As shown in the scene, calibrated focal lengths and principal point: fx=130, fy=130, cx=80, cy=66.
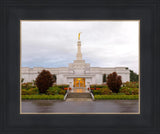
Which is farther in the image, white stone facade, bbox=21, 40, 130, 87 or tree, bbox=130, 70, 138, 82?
tree, bbox=130, 70, 138, 82

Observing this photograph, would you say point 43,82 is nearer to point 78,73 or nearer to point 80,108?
point 80,108

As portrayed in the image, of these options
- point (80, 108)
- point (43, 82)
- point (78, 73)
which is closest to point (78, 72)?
point (78, 73)

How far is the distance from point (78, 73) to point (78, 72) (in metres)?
0.23

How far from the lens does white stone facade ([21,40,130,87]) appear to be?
1000 inches

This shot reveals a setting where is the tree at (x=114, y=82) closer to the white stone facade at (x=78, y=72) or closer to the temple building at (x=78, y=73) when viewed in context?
the temple building at (x=78, y=73)

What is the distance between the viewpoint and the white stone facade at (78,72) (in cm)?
2541

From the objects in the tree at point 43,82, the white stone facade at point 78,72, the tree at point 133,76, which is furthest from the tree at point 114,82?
the tree at point 133,76

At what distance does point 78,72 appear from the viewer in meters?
26.8

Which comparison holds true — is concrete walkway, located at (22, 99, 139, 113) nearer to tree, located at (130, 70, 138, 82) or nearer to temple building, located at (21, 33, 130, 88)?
temple building, located at (21, 33, 130, 88)

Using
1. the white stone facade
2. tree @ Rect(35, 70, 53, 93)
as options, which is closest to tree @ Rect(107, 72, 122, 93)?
tree @ Rect(35, 70, 53, 93)

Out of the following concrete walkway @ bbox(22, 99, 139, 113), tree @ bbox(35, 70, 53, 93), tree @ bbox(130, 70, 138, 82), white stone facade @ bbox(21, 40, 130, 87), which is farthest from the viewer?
tree @ bbox(130, 70, 138, 82)

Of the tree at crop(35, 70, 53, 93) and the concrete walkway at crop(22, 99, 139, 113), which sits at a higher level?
the tree at crop(35, 70, 53, 93)

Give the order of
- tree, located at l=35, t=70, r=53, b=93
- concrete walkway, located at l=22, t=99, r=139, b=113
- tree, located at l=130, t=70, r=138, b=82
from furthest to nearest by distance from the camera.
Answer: tree, located at l=130, t=70, r=138, b=82 → tree, located at l=35, t=70, r=53, b=93 → concrete walkway, located at l=22, t=99, r=139, b=113

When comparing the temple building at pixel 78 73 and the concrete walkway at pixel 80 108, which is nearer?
the concrete walkway at pixel 80 108
